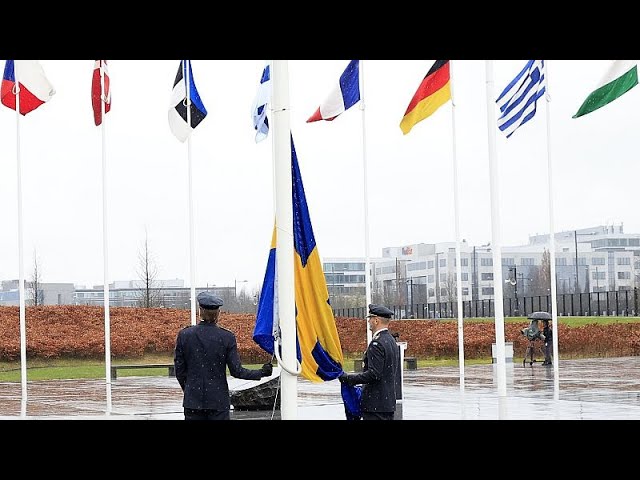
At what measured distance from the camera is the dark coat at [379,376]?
9.25 meters

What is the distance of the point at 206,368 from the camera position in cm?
880

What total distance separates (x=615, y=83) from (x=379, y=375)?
8883 millimetres

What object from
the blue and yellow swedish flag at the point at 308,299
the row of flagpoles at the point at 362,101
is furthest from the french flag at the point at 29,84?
the blue and yellow swedish flag at the point at 308,299

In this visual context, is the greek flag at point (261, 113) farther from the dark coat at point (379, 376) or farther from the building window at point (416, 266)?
the building window at point (416, 266)

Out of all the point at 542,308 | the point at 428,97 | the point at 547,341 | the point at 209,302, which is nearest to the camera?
the point at 209,302

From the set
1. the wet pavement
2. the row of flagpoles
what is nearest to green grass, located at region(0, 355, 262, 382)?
the wet pavement

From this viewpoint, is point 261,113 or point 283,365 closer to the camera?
A: point 283,365

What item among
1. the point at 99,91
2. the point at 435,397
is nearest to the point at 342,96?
the point at 99,91

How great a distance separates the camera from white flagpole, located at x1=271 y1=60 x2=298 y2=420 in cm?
880

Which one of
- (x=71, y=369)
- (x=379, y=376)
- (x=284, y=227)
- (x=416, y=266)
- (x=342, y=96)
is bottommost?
(x=71, y=369)

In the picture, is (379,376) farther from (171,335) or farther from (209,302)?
(171,335)

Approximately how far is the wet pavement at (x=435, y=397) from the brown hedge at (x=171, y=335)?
5334 millimetres
